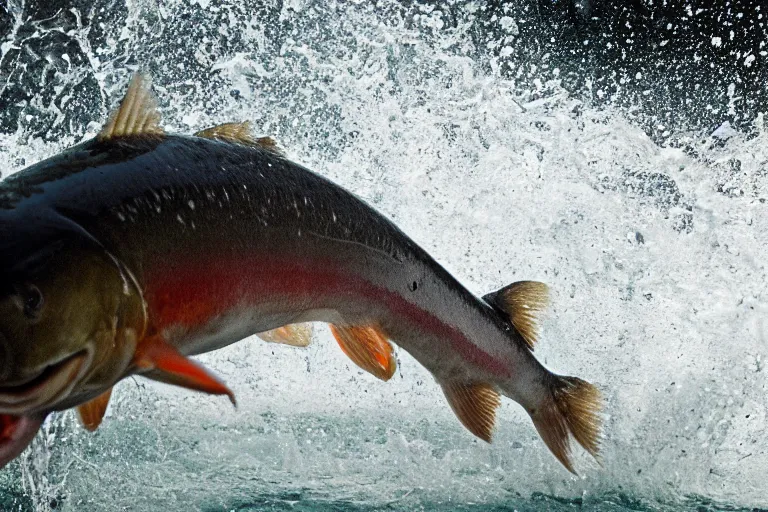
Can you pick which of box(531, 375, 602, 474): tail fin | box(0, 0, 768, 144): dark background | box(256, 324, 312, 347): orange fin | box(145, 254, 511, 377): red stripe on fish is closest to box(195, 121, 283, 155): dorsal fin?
box(145, 254, 511, 377): red stripe on fish

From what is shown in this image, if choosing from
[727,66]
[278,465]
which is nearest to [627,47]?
[727,66]

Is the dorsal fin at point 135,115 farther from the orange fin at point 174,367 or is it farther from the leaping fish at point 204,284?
the orange fin at point 174,367

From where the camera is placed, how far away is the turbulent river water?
350 cm

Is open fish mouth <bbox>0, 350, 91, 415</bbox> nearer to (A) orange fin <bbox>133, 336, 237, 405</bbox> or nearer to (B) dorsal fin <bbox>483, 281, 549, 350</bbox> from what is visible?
(A) orange fin <bbox>133, 336, 237, 405</bbox>

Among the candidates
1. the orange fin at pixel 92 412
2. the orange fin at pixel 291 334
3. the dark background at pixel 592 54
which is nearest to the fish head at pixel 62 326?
the orange fin at pixel 92 412

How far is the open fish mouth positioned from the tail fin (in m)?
1.17

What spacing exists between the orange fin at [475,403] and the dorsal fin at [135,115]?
0.81 metres

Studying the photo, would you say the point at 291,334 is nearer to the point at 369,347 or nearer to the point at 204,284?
the point at 369,347

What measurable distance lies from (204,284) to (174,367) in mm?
191

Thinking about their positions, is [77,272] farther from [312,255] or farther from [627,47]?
[627,47]

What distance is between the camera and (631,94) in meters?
8.16

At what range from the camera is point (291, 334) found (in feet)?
5.67

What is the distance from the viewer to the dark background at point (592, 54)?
6.12 metres

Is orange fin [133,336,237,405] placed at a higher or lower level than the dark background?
lower
